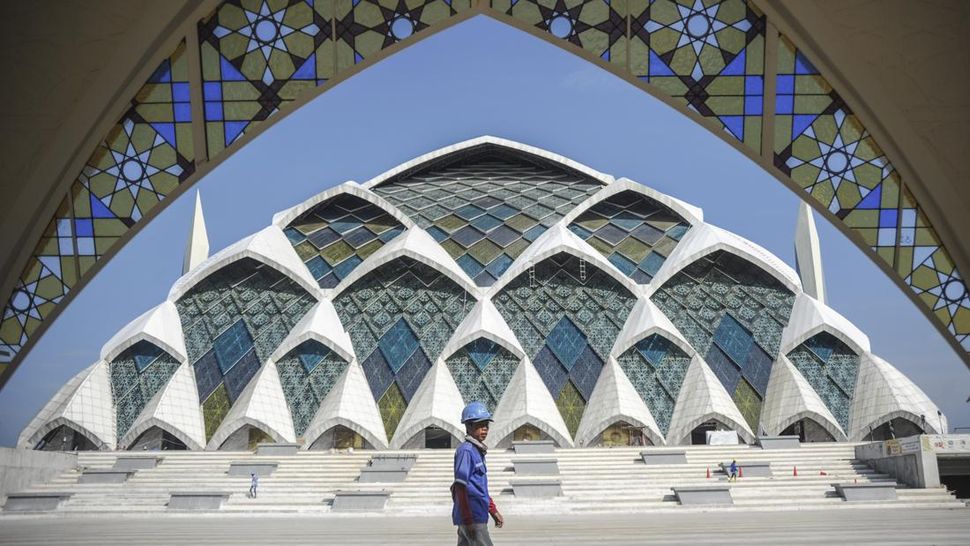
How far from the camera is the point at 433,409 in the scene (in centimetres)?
2736

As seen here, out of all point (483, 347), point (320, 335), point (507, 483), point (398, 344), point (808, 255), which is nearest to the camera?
point (507, 483)

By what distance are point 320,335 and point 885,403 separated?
17.4m

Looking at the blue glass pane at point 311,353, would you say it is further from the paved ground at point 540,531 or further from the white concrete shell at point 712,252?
the paved ground at point 540,531

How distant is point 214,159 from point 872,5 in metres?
5.12

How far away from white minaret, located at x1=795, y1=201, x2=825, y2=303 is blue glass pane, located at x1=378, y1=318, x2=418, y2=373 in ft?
57.2

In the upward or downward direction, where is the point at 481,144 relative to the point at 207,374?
upward

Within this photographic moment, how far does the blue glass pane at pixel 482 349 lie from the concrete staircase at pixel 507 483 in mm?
7061

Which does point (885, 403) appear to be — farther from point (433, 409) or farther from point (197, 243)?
point (197, 243)

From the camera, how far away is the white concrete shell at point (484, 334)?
2934 centimetres

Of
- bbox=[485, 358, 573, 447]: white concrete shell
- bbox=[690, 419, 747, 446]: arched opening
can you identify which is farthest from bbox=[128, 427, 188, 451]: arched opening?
bbox=[690, 419, 747, 446]: arched opening

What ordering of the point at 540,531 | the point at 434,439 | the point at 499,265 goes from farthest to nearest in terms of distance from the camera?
the point at 499,265, the point at 434,439, the point at 540,531

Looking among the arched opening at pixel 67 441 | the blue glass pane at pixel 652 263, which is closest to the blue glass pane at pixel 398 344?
the blue glass pane at pixel 652 263

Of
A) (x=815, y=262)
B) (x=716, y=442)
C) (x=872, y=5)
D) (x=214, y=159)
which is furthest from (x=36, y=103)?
(x=815, y=262)

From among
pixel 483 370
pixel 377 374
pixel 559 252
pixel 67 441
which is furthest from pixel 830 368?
pixel 67 441
